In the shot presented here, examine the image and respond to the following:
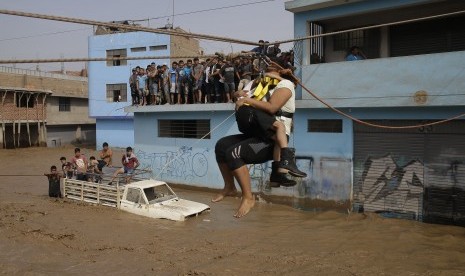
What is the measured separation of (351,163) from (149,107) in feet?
31.5

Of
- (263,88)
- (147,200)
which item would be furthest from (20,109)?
(263,88)

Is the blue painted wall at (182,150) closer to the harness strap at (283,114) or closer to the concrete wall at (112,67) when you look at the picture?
the harness strap at (283,114)

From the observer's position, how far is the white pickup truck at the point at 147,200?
13.7 meters

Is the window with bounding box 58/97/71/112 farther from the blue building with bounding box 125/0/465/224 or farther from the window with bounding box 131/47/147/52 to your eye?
the blue building with bounding box 125/0/465/224

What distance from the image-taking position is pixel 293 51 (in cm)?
1495

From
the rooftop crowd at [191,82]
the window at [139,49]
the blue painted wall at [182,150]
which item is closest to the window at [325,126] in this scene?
the rooftop crowd at [191,82]

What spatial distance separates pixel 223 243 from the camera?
39.2ft

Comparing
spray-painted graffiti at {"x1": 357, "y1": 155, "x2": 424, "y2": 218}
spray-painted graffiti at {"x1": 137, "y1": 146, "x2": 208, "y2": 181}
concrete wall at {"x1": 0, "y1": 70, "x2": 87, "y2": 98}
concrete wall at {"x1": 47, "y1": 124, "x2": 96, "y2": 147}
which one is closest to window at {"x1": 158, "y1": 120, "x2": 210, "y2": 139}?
spray-painted graffiti at {"x1": 137, "y1": 146, "x2": 208, "y2": 181}

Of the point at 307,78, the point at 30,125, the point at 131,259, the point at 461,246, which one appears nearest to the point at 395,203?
the point at 461,246

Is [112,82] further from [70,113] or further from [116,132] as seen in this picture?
[70,113]

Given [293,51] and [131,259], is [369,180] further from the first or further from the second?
[131,259]

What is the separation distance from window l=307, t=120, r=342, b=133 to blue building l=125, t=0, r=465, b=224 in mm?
34

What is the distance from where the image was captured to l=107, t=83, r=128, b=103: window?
3378 centimetres

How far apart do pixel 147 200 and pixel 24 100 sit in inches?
1040
